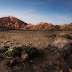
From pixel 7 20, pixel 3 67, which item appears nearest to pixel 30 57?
pixel 3 67

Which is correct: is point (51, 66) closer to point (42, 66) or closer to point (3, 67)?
point (42, 66)

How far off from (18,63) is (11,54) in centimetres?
92

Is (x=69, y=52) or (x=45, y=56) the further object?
(x=69, y=52)

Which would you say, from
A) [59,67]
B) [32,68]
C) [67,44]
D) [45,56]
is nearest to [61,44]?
[67,44]

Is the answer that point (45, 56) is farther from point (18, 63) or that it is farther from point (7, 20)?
point (7, 20)

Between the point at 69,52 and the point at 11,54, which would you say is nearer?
the point at 11,54

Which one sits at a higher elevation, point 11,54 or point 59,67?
point 11,54

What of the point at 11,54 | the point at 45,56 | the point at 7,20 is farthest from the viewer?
the point at 7,20

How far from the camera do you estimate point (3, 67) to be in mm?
4684

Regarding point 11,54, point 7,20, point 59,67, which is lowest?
point 59,67

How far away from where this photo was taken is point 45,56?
6668 mm

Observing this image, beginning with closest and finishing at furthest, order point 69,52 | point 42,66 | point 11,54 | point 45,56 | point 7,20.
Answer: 1. point 42,66
2. point 11,54
3. point 45,56
4. point 69,52
5. point 7,20

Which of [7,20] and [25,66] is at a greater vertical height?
[7,20]

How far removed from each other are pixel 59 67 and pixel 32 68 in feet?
5.13
